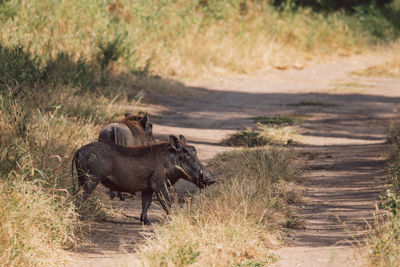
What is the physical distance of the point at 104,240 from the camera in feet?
22.8

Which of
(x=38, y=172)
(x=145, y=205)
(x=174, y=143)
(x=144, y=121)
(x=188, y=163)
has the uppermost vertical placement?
(x=144, y=121)

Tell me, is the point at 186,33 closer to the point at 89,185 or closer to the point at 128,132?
the point at 128,132

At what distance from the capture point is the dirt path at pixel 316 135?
6.79 meters

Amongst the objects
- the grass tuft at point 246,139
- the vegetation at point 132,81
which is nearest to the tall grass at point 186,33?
the vegetation at point 132,81

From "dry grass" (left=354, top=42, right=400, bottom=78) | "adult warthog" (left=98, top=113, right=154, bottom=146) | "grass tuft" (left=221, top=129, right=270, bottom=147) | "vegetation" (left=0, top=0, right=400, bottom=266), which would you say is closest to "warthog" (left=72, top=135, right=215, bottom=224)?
"vegetation" (left=0, top=0, right=400, bottom=266)

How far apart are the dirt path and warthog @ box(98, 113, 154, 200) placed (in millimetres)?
780

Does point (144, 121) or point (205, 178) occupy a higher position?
point (144, 121)

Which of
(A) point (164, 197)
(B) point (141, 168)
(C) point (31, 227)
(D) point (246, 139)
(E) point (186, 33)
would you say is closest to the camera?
(C) point (31, 227)

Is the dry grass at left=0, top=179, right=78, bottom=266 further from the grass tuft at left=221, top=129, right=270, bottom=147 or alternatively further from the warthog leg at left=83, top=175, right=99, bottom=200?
the grass tuft at left=221, top=129, right=270, bottom=147

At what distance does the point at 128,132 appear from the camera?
337 inches

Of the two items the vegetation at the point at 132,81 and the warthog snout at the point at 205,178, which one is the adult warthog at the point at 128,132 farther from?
the warthog snout at the point at 205,178

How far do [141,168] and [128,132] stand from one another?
114cm

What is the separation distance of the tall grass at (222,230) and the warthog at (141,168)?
380 mm

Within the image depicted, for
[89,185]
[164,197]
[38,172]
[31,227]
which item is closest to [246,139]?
[164,197]
